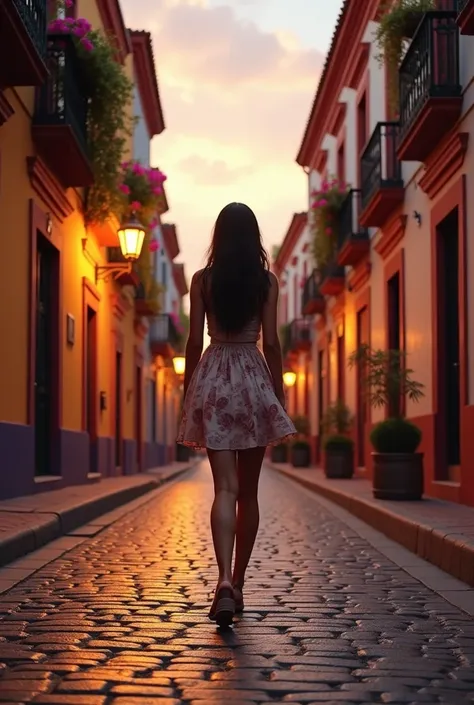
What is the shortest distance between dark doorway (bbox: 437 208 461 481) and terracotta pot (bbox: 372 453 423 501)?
1220 mm

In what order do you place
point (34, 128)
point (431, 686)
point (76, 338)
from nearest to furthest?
point (431, 686)
point (34, 128)
point (76, 338)

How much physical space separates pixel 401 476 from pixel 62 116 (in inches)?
210

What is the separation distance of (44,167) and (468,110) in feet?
15.3

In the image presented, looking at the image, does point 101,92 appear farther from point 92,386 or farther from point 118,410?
point 118,410

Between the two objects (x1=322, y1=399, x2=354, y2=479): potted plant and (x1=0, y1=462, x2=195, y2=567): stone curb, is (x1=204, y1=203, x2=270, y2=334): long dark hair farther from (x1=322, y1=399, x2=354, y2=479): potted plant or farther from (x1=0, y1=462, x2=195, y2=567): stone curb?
(x1=322, y1=399, x2=354, y2=479): potted plant

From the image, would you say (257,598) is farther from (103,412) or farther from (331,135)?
(331,135)

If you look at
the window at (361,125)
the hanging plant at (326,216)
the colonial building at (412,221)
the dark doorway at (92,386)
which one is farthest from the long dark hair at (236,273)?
the window at (361,125)

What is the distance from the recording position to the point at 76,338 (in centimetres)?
1501

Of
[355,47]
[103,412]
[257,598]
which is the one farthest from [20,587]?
[355,47]

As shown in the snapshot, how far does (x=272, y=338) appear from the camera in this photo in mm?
4953

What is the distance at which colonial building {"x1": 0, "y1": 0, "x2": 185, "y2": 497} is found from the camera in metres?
10.4

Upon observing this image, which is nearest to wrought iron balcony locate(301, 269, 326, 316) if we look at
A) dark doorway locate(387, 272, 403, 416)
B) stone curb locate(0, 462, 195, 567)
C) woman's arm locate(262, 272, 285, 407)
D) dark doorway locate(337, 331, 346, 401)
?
dark doorway locate(337, 331, 346, 401)

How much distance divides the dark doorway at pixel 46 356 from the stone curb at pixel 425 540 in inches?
158

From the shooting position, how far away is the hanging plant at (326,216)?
19938mm
